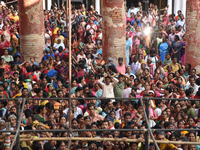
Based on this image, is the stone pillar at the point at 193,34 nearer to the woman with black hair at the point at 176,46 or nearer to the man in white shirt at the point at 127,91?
the woman with black hair at the point at 176,46

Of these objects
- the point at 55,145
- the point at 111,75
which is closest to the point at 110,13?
the point at 111,75

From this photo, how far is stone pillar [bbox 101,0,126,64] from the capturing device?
10820mm

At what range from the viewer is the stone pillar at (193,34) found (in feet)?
38.3

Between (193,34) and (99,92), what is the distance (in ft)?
13.9

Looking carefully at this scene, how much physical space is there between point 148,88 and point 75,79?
191 centimetres

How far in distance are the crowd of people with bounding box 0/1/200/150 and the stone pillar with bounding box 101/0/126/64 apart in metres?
0.46

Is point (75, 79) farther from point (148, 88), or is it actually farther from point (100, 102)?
point (148, 88)

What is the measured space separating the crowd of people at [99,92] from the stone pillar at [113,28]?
0.46 metres

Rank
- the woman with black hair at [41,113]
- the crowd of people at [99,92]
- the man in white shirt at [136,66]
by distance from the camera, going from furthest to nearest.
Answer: the man in white shirt at [136,66]
the woman with black hair at [41,113]
the crowd of people at [99,92]

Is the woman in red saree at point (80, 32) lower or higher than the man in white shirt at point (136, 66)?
higher

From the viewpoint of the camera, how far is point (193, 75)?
9.67m

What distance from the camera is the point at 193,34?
11781mm

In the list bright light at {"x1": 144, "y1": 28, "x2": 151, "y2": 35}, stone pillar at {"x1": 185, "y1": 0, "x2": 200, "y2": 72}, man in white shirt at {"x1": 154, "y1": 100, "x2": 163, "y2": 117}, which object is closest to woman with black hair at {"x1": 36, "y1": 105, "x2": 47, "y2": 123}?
man in white shirt at {"x1": 154, "y1": 100, "x2": 163, "y2": 117}

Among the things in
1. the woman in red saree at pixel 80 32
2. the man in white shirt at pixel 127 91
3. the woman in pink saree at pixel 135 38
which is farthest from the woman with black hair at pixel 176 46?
the man in white shirt at pixel 127 91
